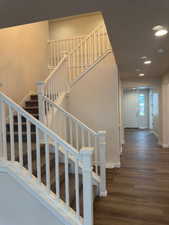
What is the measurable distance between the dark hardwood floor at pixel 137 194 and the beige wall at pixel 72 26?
4834mm

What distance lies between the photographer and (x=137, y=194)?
10.2 ft

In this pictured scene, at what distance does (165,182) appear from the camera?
353 cm

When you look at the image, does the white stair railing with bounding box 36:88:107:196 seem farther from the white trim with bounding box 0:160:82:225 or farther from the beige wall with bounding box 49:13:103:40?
the beige wall with bounding box 49:13:103:40

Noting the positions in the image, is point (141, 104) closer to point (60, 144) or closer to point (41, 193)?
point (60, 144)

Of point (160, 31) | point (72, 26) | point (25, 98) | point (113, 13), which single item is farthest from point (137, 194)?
point (72, 26)

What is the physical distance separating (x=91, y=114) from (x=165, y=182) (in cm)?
232

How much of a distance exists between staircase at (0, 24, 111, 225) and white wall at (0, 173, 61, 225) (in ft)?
0.52

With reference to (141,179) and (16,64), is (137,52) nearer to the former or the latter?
(141,179)

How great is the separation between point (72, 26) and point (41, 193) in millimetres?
6193

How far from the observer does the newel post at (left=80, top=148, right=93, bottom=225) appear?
6.15ft

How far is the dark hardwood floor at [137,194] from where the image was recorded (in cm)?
246

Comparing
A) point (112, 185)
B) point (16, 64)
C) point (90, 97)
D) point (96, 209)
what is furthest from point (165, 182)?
point (16, 64)

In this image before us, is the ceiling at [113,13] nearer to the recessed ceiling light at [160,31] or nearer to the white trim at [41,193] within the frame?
the recessed ceiling light at [160,31]

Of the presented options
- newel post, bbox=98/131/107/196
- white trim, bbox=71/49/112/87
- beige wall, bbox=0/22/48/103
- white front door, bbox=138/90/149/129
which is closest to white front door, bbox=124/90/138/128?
white front door, bbox=138/90/149/129
